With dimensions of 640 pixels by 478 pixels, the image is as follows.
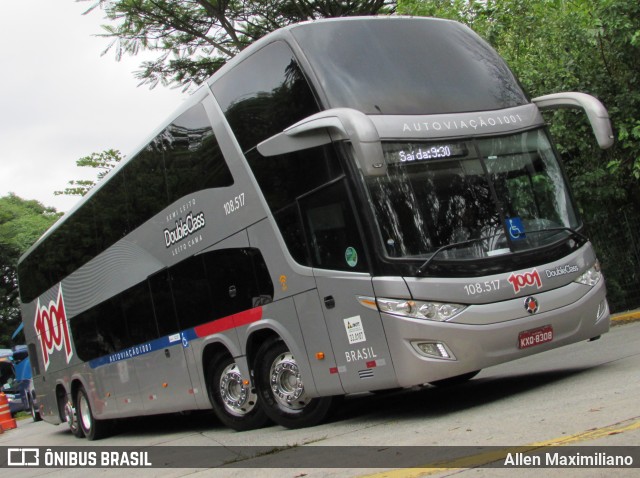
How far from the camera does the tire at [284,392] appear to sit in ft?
28.3

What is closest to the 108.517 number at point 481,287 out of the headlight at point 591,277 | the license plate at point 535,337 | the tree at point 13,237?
the license plate at point 535,337

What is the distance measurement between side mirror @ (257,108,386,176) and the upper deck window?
317 millimetres

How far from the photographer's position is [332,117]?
284 inches

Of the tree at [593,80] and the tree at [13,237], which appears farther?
the tree at [13,237]

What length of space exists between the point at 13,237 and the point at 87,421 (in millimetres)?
27763

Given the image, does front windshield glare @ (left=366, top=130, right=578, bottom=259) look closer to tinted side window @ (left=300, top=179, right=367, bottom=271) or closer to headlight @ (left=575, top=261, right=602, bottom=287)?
tinted side window @ (left=300, top=179, right=367, bottom=271)

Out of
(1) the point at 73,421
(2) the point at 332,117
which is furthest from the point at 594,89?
(1) the point at 73,421

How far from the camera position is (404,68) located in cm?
811

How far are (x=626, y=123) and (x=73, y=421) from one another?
11.9 m

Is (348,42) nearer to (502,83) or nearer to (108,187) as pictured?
(502,83)

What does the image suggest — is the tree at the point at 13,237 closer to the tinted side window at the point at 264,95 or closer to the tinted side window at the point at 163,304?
the tinted side window at the point at 163,304

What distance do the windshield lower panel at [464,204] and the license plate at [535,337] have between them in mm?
711

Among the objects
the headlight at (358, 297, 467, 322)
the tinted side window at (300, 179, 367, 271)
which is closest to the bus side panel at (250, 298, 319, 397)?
the tinted side window at (300, 179, 367, 271)

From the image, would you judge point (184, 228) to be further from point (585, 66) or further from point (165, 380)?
point (585, 66)
